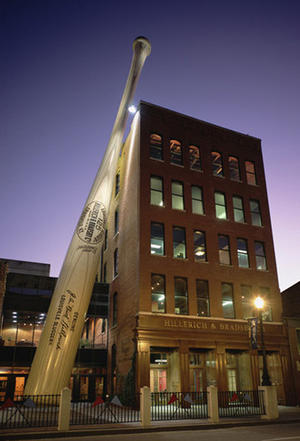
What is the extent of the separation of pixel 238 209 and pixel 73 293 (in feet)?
48.6

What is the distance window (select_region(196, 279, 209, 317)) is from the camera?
81.5 feet

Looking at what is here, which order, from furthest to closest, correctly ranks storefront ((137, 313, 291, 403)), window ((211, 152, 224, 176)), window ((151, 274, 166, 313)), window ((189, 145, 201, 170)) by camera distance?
window ((211, 152, 224, 176)), window ((189, 145, 201, 170)), window ((151, 274, 166, 313)), storefront ((137, 313, 291, 403))

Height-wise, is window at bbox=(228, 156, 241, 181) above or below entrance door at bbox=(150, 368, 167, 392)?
above

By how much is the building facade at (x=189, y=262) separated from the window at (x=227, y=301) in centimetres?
7

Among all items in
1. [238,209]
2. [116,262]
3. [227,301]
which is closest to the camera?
[227,301]

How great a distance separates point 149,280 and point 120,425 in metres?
10.3

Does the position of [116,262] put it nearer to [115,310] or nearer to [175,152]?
[115,310]

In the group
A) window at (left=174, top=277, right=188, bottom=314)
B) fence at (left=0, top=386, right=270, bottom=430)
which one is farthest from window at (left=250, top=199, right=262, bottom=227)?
fence at (left=0, top=386, right=270, bottom=430)

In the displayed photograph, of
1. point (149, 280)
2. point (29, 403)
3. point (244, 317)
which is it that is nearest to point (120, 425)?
point (29, 403)

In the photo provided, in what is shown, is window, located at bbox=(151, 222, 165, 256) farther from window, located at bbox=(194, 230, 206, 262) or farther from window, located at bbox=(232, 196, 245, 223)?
window, located at bbox=(232, 196, 245, 223)

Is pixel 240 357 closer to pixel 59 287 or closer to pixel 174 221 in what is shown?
pixel 174 221

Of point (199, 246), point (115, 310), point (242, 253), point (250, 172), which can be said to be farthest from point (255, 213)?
point (115, 310)

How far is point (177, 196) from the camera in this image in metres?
27.7

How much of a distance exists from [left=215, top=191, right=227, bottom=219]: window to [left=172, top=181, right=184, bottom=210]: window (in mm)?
3020
